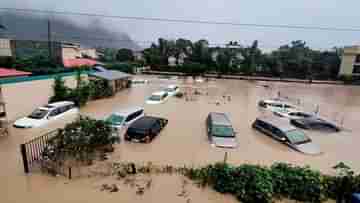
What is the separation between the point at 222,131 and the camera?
37.9 feet

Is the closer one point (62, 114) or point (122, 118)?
point (122, 118)

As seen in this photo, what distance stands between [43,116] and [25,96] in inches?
119

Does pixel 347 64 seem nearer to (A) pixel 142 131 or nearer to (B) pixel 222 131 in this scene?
(B) pixel 222 131

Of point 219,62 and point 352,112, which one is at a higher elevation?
point 219,62

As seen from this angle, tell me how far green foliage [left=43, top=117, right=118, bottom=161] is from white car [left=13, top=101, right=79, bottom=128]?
18.5 feet

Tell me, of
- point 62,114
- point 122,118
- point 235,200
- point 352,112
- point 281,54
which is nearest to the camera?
point 235,200

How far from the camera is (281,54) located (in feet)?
177

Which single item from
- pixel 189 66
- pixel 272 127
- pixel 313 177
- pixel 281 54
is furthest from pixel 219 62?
pixel 313 177

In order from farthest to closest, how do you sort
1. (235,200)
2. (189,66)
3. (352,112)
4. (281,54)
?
(281,54) < (189,66) < (352,112) < (235,200)

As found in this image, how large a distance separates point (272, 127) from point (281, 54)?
49.2 m

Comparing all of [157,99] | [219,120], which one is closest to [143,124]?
[219,120]

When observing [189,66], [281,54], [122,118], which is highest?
[281,54]

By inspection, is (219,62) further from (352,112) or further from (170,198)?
(170,198)

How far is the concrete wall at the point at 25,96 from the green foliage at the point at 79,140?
778cm
